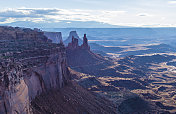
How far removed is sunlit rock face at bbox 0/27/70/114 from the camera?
25328 millimetres

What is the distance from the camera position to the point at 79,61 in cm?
13488

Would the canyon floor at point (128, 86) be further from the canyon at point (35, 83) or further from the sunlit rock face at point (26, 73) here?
the sunlit rock face at point (26, 73)

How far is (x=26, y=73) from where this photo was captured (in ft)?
133

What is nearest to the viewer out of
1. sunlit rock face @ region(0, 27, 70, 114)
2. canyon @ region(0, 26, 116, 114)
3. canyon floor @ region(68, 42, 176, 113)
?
sunlit rock face @ region(0, 27, 70, 114)

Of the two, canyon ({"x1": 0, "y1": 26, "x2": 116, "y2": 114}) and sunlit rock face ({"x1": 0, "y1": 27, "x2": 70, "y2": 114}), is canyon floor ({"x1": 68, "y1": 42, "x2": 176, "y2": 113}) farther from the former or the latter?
sunlit rock face ({"x1": 0, "y1": 27, "x2": 70, "y2": 114})

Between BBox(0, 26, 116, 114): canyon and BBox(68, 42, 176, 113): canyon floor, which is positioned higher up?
BBox(0, 26, 116, 114): canyon

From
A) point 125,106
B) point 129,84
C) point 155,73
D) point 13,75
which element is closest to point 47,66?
point 13,75

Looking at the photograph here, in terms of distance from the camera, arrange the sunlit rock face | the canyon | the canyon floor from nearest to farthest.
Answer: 1. the sunlit rock face
2. the canyon
3. the canyon floor

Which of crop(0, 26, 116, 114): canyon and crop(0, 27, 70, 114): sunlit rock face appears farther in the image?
crop(0, 26, 116, 114): canyon

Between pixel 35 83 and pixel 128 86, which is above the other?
pixel 35 83

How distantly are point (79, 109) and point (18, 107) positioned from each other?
26.1 meters

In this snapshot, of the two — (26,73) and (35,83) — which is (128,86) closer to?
(35,83)

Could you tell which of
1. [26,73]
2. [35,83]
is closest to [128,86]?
[35,83]

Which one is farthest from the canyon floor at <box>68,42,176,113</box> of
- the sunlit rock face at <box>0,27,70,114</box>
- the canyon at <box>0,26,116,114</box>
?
the sunlit rock face at <box>0,27,70,114</box>
